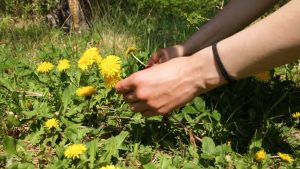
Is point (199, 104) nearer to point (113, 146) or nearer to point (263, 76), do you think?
point (263, 76)

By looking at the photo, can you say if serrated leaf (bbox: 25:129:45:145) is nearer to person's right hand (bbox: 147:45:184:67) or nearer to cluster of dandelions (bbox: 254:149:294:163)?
person's right hand (bbox: 147:45:184:67)

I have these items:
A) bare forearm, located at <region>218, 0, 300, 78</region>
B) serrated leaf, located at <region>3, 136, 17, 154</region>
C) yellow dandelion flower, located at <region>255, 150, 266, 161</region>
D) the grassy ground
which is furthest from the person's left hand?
serrated leaf, located at <region>3, 136, 17, 154</region>

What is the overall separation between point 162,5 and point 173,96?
12.0ft

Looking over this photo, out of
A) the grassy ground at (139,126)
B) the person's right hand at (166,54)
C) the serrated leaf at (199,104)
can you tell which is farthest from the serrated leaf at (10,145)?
the serrated leaf at (199,104)

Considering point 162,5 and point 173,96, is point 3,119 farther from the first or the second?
point 162,5

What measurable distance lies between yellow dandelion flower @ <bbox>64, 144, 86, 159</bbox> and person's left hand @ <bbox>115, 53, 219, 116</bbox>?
31 cm

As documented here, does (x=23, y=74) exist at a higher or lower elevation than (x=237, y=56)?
higher

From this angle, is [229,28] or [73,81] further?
[73,81]

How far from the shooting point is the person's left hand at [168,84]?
4.59 feet

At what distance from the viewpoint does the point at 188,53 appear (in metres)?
1.96

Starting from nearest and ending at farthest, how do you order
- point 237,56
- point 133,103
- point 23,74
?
point 237,56, point 133,103, point 23,74

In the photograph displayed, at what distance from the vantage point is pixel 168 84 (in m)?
1.40

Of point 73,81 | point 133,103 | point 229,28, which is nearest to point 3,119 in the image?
point 73,81

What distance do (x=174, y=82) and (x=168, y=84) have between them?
2 cm
